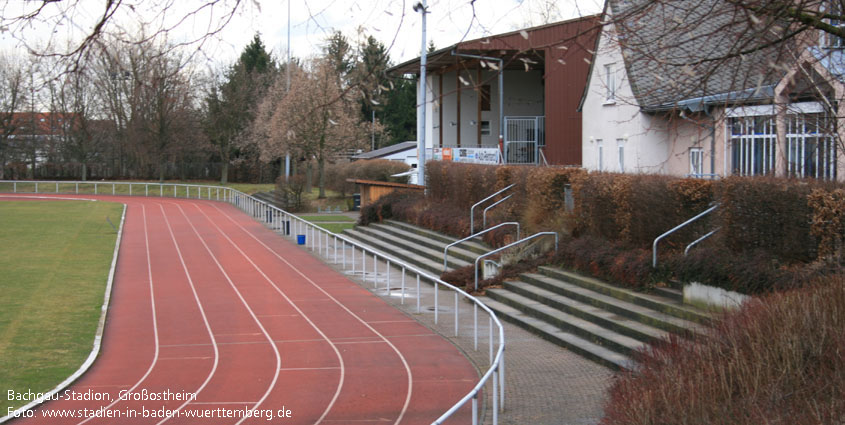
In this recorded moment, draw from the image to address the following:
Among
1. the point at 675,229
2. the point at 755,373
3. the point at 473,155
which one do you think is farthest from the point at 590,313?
the point at 473,155

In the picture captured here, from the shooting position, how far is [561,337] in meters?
13.6

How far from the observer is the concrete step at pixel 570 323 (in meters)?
12.2

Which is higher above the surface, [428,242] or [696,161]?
[696,161]

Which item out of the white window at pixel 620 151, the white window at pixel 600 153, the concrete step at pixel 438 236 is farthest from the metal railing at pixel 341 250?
the white window at pixel 600 153

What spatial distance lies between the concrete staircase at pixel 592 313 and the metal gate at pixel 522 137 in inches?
597

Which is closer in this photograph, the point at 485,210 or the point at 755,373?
the point at 755,373

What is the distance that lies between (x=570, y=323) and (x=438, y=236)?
12.1 meters

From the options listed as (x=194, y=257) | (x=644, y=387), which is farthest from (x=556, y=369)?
(x=194, y=257)

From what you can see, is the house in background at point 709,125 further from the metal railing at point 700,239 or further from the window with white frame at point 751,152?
the metal railing at point 700,239

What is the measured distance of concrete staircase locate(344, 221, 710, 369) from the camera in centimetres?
1212

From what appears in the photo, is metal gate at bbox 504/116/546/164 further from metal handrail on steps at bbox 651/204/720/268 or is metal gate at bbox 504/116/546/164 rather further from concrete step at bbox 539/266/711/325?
metal handrail on steps at bbox 651/204/720/268

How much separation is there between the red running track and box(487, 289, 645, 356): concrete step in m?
2.09

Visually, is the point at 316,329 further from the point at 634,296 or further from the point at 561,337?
the point at 634,296

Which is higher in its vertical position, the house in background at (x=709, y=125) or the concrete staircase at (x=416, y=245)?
the house in background at (x=709, y=125)
